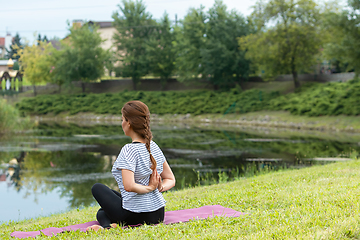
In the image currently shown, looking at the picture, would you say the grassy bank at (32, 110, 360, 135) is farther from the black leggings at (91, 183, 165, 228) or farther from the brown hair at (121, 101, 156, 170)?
the brown hair at (121, 101, 156, 170)

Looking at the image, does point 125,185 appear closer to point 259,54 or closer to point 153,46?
point 259,54

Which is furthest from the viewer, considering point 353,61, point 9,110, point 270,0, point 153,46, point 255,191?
point 153,46

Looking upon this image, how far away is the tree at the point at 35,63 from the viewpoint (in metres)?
55.9

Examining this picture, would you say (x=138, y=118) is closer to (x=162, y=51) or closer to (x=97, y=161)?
(x=97, y=161)

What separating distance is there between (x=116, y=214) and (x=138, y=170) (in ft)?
2.19

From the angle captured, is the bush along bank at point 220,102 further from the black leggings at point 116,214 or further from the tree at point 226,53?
the black leggings at point 116,214

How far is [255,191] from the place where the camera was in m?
7.54

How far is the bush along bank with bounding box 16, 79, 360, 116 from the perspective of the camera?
110 feet

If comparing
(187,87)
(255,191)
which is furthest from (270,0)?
(255,191)

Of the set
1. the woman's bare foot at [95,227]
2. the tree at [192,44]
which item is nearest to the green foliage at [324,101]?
the tree at [192,44]

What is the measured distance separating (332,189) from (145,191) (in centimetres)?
340

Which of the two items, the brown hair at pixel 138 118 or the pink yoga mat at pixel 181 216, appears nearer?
the brown hair at pixel 138 118

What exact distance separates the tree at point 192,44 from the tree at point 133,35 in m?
6.24

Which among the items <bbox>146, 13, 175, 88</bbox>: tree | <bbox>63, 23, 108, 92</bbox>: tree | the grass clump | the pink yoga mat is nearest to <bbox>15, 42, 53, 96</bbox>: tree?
<bbox>63, 23, 108, 92</bbox>: tree
